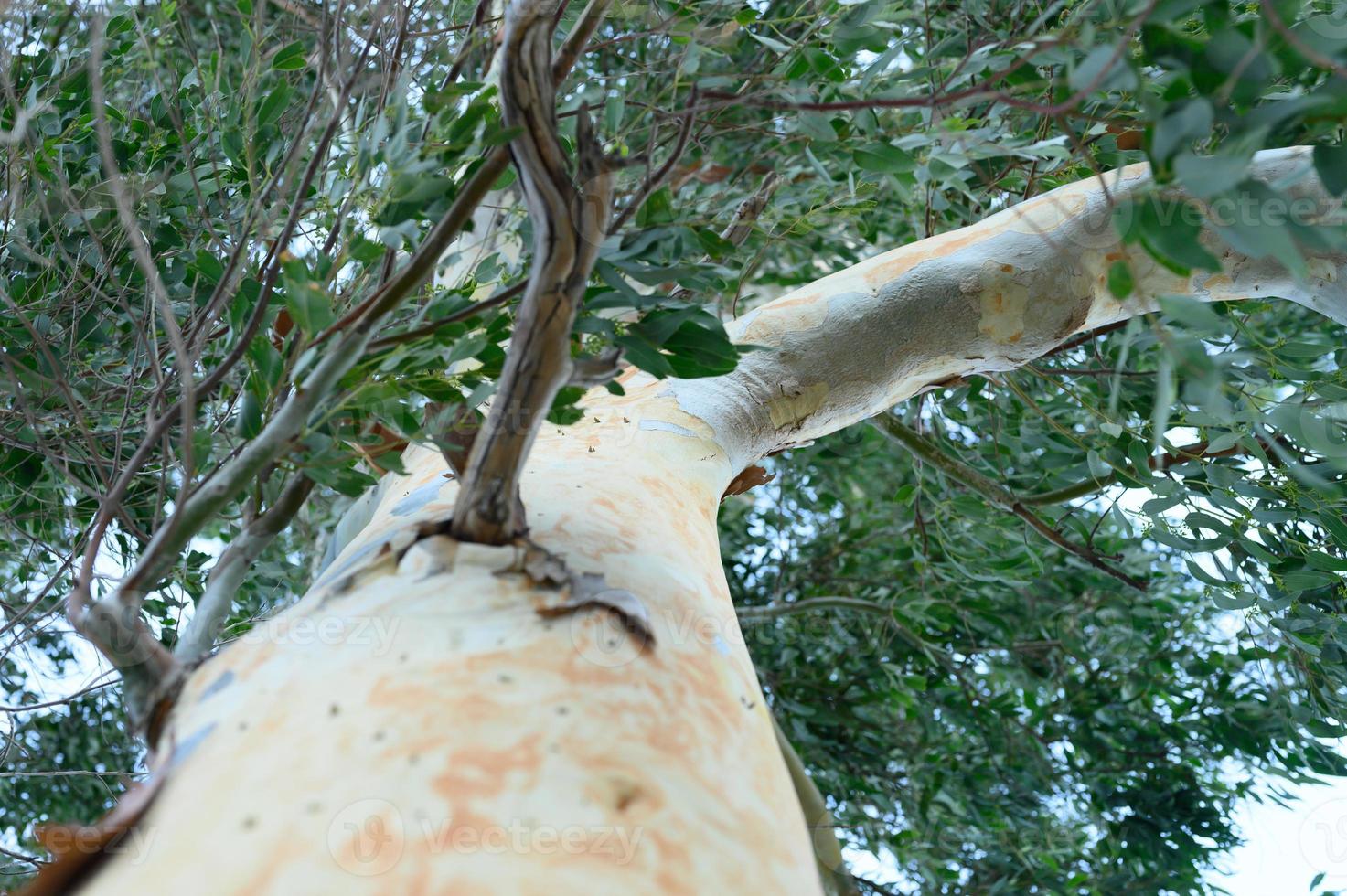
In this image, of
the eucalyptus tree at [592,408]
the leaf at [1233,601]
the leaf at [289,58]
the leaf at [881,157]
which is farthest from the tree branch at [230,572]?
the leaf at [1233,601]

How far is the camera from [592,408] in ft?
4.67

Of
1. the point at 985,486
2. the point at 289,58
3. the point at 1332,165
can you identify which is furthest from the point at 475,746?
the point at 985,486

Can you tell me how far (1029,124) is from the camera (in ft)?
8.07

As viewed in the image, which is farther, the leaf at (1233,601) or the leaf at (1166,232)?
the leaf at (1233,601)

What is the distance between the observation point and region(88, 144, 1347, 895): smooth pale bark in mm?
537

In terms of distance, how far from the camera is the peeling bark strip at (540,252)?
2.39ft

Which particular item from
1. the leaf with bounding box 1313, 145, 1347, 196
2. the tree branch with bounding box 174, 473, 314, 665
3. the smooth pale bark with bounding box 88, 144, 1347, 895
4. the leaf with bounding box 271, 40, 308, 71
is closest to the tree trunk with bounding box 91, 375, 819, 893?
the smooth pale bark with bounding box 88, 144, 1347, 895

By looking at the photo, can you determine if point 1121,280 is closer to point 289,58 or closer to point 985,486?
point 289,58

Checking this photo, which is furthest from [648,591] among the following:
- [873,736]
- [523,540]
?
[873,736]

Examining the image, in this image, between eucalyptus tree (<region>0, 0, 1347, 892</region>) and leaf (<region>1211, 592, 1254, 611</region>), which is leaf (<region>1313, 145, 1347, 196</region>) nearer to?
eucalyptus tree (<region>0, 0, 1347, 892</region>)

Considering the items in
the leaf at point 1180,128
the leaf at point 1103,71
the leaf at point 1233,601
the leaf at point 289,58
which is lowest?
the leaf at point 1233,601

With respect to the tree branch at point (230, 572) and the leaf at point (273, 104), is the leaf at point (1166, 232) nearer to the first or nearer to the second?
the tree branch at point (230, 572)

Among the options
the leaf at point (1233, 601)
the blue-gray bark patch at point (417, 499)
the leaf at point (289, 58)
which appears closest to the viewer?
the blue-gray bark patch at point (417, 499)

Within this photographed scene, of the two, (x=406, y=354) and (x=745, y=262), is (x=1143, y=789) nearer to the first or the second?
(x=745, y=262)
